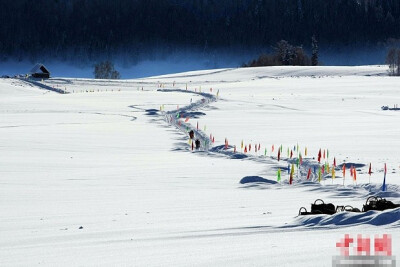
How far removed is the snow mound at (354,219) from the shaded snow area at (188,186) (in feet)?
0.05

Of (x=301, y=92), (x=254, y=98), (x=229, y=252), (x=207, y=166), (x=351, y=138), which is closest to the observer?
(x=229, y=252)

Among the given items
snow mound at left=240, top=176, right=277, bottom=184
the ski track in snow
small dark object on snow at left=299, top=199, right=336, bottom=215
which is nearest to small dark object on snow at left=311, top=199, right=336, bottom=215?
small dark object on snow at left=299, top=199, right=336, bottom=215

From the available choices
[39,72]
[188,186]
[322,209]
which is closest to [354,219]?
[322,209]

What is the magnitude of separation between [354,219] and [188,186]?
601 cm

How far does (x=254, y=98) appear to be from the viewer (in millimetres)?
51344

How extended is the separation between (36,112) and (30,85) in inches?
1234

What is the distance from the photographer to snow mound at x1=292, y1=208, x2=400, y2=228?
6.82 meters

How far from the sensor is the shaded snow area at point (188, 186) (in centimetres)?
641

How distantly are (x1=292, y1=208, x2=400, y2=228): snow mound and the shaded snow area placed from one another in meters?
0.02

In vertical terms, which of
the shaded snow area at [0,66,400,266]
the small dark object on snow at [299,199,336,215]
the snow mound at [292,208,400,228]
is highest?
the snow mound at [292,208,400,228]

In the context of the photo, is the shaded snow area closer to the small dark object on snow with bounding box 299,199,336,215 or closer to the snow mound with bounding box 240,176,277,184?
the snow mound with bounding box 240,176,277,184

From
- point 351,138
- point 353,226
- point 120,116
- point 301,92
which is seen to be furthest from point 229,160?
point 301,92

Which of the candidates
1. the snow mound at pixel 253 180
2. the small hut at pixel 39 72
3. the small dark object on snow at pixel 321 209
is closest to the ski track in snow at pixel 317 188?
the snow mound at pixel 253 180

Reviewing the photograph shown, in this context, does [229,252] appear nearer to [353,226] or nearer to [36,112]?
[353,226]
